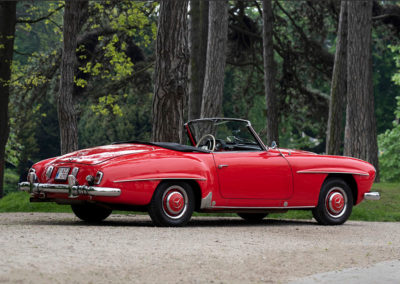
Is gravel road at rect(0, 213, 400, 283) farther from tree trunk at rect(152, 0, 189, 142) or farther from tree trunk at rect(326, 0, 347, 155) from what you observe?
tree trunk at rect(326, 0, 347, 155)

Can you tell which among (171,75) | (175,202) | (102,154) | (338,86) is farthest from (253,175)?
(338,86)

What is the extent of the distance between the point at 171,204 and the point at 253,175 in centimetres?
140

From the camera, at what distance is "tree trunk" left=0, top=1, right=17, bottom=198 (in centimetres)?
1956

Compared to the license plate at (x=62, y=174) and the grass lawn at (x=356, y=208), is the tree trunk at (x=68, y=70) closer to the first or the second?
the grass lawn at (x=356, y=208)

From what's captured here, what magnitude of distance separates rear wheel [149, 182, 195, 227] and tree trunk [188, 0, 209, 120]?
11051mm

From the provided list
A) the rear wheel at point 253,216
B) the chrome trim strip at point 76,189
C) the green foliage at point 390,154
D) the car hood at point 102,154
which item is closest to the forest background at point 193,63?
the rear wheel at point 253,216

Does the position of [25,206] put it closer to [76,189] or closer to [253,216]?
[253,216]

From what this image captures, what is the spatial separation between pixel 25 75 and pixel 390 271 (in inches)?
689

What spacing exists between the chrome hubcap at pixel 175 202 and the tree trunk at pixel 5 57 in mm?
10959

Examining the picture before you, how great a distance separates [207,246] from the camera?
7680 millimetres

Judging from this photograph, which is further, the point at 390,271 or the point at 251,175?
the point at 251,175

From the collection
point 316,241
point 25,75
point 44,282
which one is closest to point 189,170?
point 316,241

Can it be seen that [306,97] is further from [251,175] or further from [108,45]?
[251,175]

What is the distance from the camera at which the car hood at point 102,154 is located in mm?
9219
